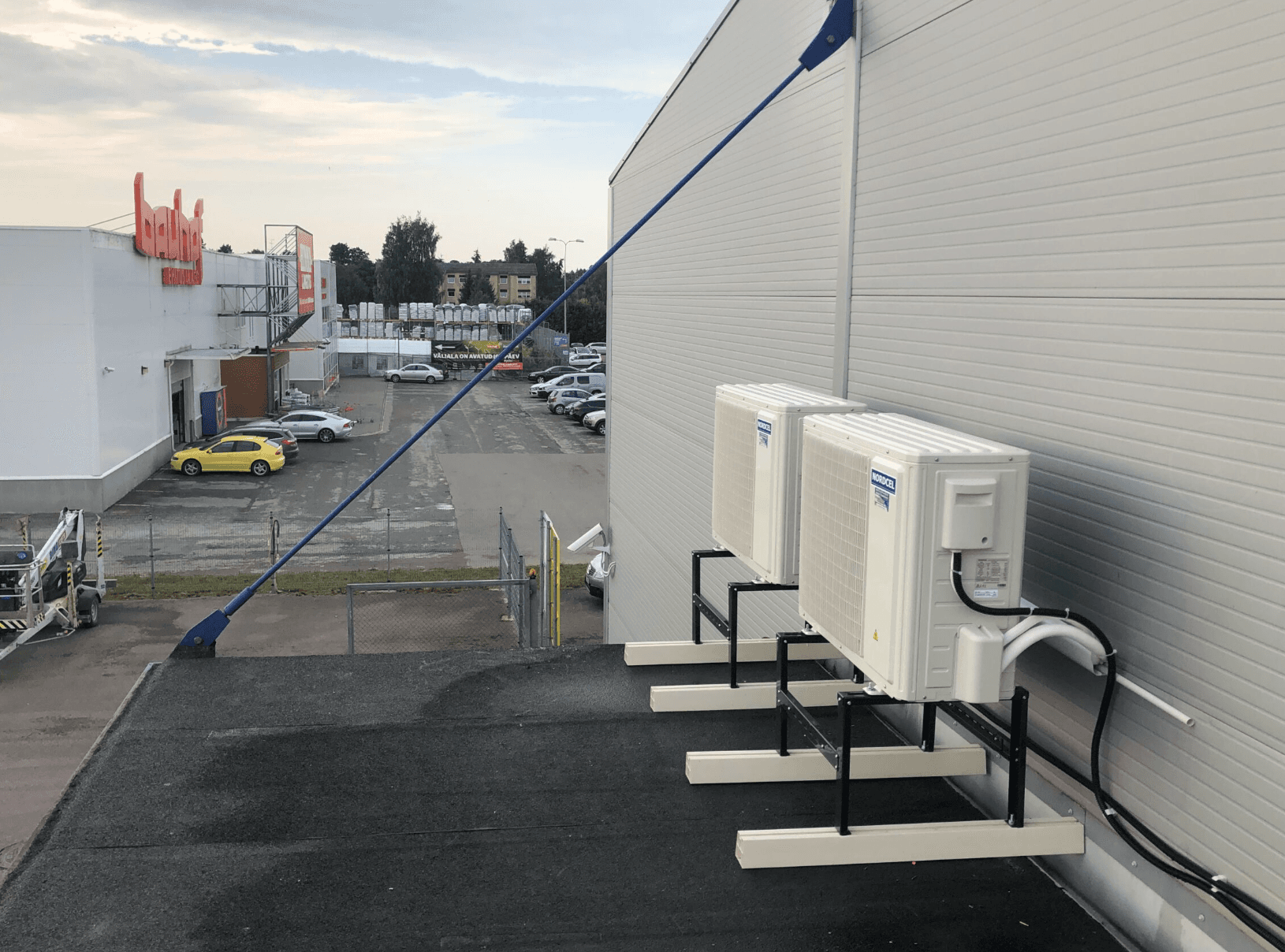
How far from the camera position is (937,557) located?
4.28m

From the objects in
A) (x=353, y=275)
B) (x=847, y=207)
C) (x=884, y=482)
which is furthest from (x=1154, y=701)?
(x=353, y=275)

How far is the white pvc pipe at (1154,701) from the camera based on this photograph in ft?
13.6

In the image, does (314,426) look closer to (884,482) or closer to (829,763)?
(829,763)

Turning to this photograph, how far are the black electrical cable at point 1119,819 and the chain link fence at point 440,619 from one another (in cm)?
1140

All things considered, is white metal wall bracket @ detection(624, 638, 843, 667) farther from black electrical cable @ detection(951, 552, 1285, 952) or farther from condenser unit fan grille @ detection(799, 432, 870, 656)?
black electrical cable @ detection(951, 552, 1285, 952)

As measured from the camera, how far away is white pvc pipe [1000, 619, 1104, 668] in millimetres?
4379

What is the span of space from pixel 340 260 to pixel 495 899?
155 metres

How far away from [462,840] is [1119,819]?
2.82 metres

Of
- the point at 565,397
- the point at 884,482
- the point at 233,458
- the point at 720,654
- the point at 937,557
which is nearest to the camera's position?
the point at 937,557

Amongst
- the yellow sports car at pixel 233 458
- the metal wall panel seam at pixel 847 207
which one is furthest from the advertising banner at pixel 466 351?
the metal wall panel seam at pixel 847 207

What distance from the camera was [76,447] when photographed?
28.6 meters

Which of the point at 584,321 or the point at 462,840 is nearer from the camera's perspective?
the point at 462,840

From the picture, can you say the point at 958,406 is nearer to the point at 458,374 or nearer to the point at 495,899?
the point at 495,899

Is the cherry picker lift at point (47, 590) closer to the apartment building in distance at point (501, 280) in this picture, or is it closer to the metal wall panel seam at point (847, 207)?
the metal wall panel seam at point (847, 207)
